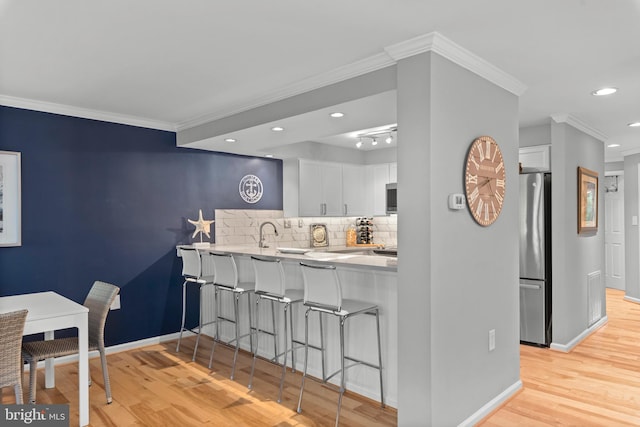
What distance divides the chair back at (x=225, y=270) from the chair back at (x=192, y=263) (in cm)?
31

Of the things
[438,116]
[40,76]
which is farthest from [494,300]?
[40,76]

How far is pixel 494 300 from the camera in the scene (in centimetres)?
311

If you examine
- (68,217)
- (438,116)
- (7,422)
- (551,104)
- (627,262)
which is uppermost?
(551,104)

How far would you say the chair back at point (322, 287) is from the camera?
2.90 m

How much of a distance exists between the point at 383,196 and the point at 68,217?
4154mm

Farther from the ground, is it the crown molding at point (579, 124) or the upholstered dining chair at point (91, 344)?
the crown molding at point (579, 124)

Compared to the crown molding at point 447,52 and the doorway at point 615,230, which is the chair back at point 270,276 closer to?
the crown molding at point 447,52

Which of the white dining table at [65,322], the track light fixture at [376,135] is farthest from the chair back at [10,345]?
the track light fixture at [376,135]

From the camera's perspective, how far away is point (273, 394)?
11.1ft

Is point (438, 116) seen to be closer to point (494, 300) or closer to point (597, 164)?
point (494, 300)

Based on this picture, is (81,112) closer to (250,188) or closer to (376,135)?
(250,188)

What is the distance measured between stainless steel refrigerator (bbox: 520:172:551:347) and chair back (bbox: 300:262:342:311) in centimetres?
268

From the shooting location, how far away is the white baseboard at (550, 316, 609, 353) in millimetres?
4430

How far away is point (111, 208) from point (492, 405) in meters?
3.88
